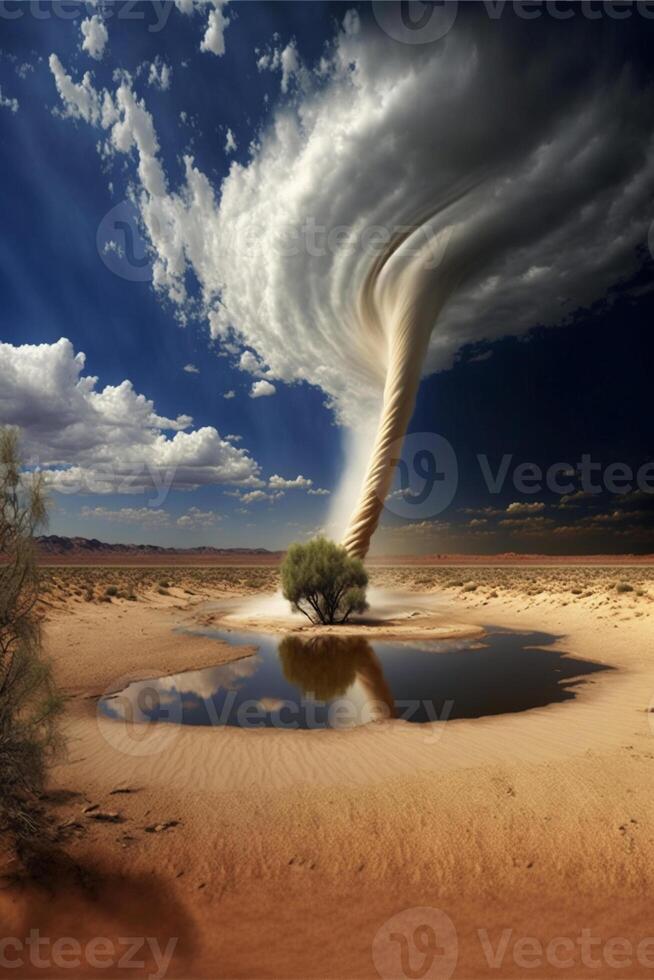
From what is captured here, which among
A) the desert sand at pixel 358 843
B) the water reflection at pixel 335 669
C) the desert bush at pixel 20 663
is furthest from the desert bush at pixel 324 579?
the desert bush at pixel 20 663

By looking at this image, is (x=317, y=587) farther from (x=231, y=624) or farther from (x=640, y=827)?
(x=640, y=827)

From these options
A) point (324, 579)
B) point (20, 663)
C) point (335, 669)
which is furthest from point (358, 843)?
point (324, 579)

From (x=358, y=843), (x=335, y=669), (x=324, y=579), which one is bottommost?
(x=335, y=669)

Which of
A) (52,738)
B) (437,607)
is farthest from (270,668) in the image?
(437,607)

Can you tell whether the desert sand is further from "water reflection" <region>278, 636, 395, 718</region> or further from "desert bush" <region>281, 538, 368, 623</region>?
"desert bush" <region>281, 538, 368, 623</region>

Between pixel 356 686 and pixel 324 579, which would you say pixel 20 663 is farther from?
pixel 324 579

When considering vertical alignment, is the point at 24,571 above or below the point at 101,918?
above

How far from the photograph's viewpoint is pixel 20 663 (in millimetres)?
5402

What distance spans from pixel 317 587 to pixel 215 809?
17.5 metres

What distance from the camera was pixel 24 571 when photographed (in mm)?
5402

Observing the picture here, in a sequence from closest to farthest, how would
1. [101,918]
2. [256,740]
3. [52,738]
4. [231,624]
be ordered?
[101,918] → [52,738] → [256,740] → [231,624]

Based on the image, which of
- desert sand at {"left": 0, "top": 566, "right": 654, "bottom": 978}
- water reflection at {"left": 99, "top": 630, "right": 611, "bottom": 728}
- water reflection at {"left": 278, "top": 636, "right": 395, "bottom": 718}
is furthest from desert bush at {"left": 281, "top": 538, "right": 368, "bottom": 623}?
desert sand at {"left": 0, "top": 566, "right": 654, "bottom": 978}

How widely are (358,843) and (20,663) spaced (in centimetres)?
402

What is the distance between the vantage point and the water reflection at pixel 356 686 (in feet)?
33.3
